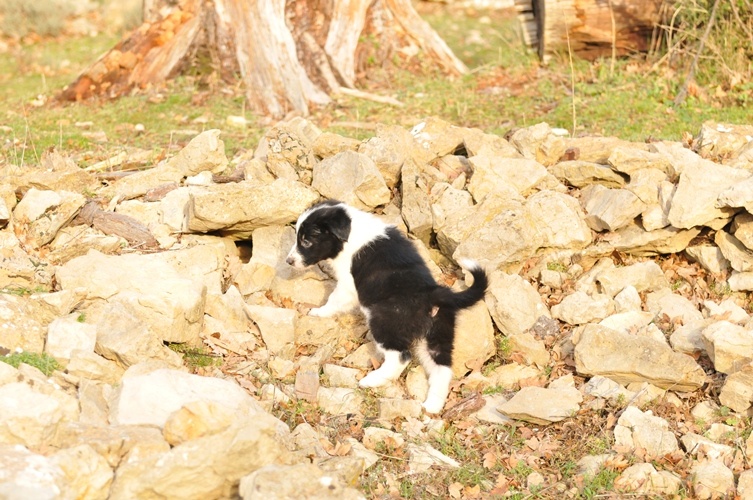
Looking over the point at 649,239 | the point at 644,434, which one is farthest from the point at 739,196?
the point at 644,434

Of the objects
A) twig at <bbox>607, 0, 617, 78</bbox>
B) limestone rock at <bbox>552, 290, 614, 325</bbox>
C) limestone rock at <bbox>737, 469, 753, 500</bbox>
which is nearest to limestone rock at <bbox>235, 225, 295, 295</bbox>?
limestone rock at <bbox>552, 290, 614, 325</bbox>

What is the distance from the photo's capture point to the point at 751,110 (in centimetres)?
1089

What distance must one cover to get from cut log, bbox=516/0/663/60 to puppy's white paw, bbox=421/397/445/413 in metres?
7.74

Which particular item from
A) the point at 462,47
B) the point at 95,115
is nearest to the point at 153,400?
the point at 95,115

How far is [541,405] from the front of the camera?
5.86 meters

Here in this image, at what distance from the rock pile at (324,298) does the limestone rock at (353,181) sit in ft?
0.06

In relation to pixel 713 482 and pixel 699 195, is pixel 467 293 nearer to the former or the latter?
pixel 713 482

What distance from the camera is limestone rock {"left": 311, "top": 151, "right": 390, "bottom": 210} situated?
7.56 meters

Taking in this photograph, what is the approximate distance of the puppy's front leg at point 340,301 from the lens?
22.4ft

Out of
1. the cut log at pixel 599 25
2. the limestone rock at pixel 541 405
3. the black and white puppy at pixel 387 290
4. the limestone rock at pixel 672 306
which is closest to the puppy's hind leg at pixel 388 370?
the black and white puppy at pixel 387 290

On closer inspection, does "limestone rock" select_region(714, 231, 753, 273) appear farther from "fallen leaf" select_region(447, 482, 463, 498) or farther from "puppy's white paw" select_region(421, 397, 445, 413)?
"fallen leaf" select_region(447, 482, 463, 498)

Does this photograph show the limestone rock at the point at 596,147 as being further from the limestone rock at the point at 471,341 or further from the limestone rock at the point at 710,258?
the limestone rock at the point at 471,341

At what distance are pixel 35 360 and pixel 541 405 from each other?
3203 mm

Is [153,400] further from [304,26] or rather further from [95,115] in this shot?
[304,26]
